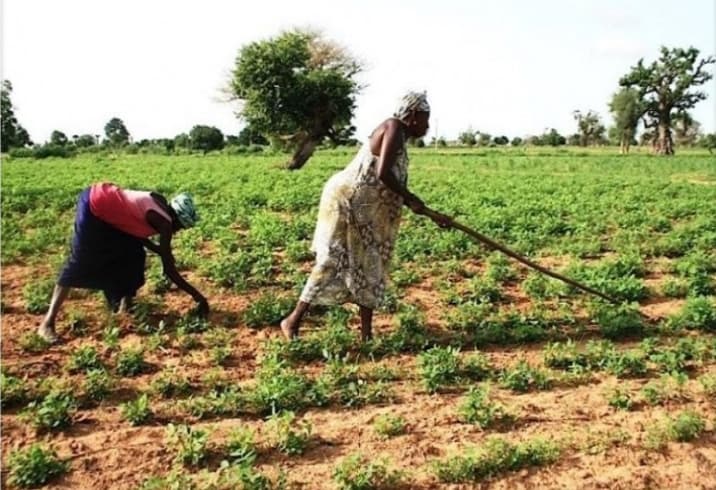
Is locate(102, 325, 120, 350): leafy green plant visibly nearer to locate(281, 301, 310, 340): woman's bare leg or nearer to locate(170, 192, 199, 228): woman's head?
locate(170, 192, 199, 228): woman's head

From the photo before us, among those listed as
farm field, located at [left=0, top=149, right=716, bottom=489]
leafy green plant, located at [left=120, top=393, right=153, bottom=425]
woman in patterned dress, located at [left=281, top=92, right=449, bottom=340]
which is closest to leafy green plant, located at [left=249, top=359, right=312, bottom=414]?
farm field, located at [left=0, top=149, right=716, bottom=489]

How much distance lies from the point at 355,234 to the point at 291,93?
75.4 feet

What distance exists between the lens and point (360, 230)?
201 inches

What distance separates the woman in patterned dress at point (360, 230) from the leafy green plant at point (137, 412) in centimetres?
138

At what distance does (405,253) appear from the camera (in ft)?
26.6

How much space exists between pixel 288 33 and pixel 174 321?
81.3ft

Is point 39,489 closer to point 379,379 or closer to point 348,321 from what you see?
point 379,379

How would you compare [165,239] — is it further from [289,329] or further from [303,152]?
[303,152]

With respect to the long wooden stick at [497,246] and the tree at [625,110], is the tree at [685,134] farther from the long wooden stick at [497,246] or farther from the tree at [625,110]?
the long wooden stick at [497,246]

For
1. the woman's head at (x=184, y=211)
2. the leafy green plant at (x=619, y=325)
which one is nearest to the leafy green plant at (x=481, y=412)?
the leafy green plant at (x=619, y=325)

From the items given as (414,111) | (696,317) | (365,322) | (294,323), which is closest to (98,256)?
(294,323)

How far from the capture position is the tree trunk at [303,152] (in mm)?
26348

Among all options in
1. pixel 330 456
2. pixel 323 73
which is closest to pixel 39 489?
pixel 330 456

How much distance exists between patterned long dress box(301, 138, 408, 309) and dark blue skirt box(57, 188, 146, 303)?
1.50 m
